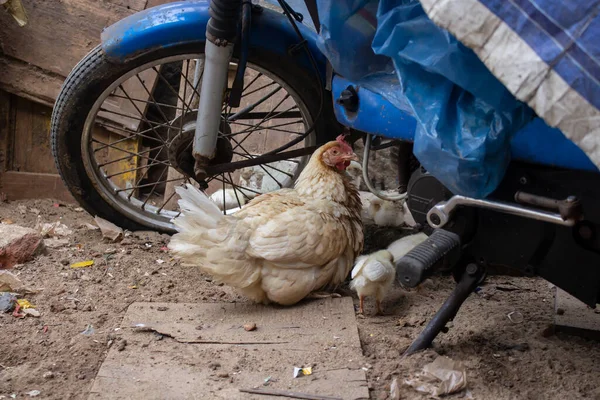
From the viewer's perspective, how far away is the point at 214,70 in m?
3.05

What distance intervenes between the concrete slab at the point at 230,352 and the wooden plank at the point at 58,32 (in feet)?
7.88

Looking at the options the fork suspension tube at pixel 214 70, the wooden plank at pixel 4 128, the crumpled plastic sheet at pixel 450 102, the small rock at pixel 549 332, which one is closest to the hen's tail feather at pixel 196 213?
the fork suspension tube at pixel 214 70

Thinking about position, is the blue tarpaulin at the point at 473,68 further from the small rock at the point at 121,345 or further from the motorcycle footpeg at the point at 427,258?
the small rock at the point at 121,345

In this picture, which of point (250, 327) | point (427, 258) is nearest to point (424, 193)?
point (427, 258)

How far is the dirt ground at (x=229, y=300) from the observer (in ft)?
7.93

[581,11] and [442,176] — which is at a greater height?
[581,11]

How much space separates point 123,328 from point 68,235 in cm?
138

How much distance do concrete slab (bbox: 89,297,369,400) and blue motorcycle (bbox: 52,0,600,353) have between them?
363mm

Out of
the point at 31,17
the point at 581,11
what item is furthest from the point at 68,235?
the point at 581,11

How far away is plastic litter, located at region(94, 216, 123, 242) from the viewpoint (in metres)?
3.86

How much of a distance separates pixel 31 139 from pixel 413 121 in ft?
11.2

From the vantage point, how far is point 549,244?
7.34 feet

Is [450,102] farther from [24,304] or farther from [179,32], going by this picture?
[24,304]

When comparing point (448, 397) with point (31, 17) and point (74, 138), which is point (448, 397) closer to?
point (74, 138)
